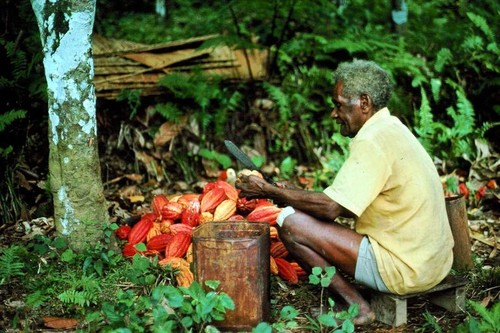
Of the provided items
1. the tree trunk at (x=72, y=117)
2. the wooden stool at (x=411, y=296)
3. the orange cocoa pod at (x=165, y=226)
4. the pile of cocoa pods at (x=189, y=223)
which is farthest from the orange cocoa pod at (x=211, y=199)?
the wooden stool at (x=411, y=296)

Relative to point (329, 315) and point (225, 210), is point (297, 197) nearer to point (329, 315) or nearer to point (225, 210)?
point (329, 315)

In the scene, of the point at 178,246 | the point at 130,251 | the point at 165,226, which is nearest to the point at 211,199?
the point at 165,226

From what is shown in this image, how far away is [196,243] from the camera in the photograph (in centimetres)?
351

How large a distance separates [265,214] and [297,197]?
0.94m

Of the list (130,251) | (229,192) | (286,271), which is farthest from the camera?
(229,192)

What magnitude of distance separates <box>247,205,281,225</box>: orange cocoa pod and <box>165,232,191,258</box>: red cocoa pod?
50 centimetres

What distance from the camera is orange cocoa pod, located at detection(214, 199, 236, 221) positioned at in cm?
453

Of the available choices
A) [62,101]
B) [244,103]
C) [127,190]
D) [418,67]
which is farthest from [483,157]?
[62,101]

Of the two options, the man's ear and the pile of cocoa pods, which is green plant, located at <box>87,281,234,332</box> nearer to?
the pile of cocoa pods

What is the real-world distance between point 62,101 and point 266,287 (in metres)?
1.89

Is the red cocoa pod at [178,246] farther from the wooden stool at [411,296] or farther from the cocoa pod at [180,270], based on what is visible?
the wooden stool at [411,296]

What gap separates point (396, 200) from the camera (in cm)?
352

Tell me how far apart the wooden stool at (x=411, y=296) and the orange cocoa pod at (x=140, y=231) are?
1.80m

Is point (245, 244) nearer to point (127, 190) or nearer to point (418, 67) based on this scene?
point (127, 190)
